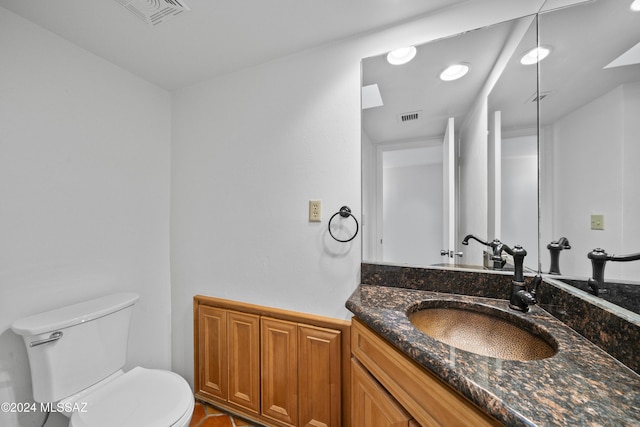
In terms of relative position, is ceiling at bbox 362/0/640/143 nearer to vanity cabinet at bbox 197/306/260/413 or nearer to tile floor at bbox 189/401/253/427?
vanity cabinet at bbox 197/306/260/413

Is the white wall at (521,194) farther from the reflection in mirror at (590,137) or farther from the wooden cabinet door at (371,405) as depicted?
the wooden cabinet door at (371,405)

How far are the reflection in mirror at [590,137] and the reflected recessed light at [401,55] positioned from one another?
0.49 m

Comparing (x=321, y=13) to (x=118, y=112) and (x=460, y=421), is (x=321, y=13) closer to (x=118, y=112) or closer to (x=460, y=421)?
(x=118, y=112)

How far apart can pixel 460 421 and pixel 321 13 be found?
155 cm

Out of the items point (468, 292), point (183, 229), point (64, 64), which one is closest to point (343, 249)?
point (468, 292)

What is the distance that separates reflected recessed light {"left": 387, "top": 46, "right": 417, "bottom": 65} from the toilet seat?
74.9 inches

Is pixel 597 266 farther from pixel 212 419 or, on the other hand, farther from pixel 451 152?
pixel 212 419

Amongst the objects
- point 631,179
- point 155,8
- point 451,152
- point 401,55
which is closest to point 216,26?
point 155,8

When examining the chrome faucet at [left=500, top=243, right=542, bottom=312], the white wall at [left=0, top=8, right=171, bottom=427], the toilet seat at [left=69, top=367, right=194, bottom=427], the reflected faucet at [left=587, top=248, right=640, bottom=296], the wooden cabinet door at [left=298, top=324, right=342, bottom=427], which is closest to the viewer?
the reflected faucet at [left=587, top=248, right=640, bottom=296]

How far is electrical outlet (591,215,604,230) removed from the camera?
74cm

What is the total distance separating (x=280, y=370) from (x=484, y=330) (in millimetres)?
1054

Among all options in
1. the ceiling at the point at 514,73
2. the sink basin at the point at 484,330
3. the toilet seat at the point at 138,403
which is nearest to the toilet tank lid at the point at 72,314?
the toilet seat at the point at 138,403

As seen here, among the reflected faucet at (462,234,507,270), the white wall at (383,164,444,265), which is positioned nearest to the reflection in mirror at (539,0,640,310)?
the reflected faucet at (462,234,507,270)

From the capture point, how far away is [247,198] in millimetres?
1515
